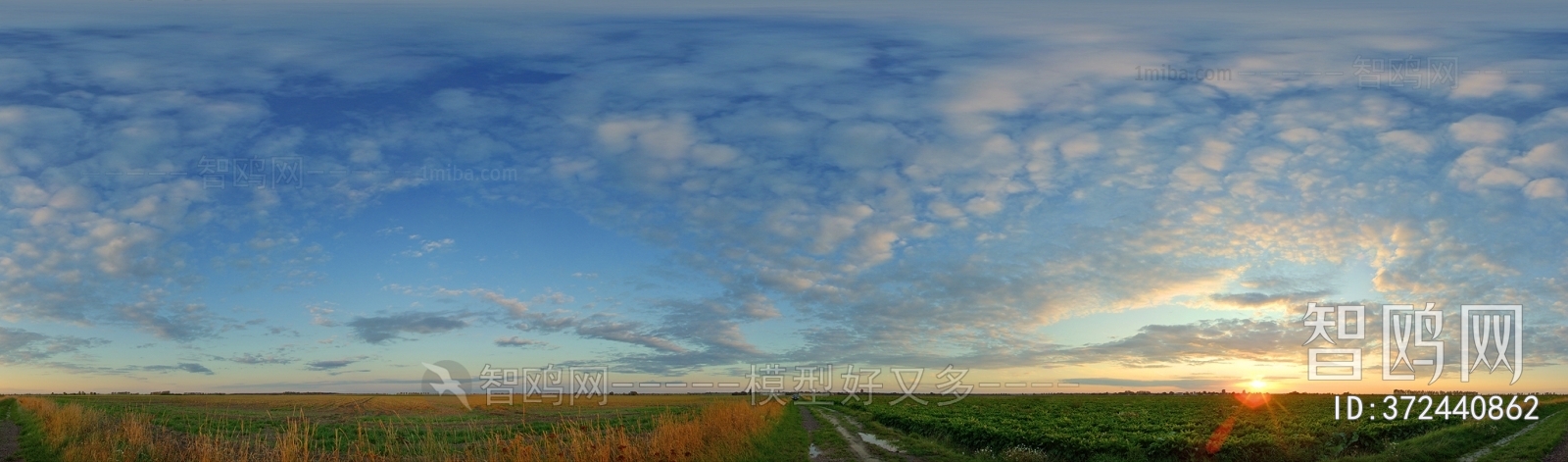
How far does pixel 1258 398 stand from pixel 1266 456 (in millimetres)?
67223

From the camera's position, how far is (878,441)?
1203 inches

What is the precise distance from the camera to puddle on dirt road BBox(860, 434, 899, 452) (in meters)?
27.4

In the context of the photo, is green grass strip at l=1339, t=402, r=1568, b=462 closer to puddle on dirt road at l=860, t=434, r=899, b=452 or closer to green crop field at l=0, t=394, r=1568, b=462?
green crop field at l=0, t=394, r=1568, b=462

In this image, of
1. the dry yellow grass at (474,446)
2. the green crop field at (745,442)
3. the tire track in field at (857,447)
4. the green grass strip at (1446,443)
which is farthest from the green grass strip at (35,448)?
the green grass strip at (1446,443)

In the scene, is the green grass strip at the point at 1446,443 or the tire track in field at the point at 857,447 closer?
the green grass strip at the point at 1446,443

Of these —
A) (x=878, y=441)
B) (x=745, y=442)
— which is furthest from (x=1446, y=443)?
(x=745, y=442)

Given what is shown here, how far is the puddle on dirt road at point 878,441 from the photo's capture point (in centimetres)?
2743

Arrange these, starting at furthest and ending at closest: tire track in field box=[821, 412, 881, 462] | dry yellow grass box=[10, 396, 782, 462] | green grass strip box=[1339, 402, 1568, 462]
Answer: tire track in field box=[821, 412, 881, 462]
green grass strip box=[1339, 402, 1568, 462]
dry yellow grass box=[10, 396, 782, 462]

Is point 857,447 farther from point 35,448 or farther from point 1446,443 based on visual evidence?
point 35,448

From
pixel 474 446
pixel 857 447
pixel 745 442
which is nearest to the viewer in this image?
pixel 474 446

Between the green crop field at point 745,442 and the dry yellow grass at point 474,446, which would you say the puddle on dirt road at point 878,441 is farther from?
the dry yellow grass at point 474,446

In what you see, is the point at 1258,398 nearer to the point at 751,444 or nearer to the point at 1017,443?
the point at 1017,443

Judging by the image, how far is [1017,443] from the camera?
2466 centimetres

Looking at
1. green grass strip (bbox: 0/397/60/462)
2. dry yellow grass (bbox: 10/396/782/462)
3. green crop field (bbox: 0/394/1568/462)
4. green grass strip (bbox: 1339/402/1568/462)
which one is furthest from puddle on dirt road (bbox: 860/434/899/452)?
green grass strip (bbox: 0/397/60/462)
